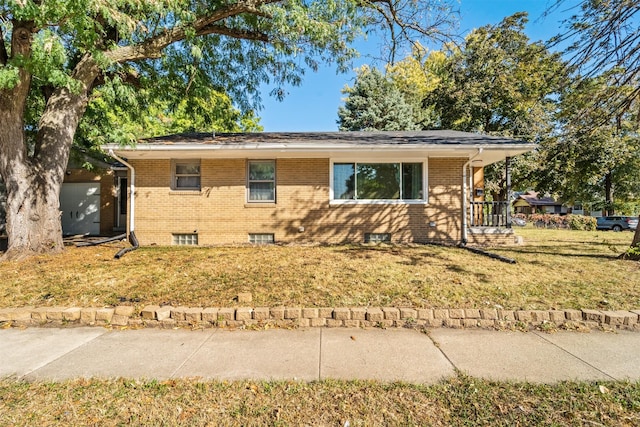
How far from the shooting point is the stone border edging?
388 cm

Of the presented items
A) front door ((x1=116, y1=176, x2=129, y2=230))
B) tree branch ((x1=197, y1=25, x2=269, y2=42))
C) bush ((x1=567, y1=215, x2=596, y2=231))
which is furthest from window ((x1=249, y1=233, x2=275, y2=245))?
bush ((x1=567, y1=215, x2=596, y2=231))

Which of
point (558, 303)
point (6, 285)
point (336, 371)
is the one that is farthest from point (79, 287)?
point (558, 303)

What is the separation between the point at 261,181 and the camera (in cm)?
932

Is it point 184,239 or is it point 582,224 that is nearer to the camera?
point 184,239

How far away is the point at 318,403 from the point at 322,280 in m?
2.64

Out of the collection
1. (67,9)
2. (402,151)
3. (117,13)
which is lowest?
(402,151)

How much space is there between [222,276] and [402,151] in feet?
19.9

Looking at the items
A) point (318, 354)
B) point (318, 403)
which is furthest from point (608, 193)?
Result: point (318, 403)

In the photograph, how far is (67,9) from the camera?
4.88 m

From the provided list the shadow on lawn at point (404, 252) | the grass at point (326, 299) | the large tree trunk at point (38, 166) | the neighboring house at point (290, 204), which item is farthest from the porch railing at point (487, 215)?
the large tree trunk at point (38, 166)

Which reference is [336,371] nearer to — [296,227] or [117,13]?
[296,227]

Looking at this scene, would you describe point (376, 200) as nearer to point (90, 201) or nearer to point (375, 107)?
point (90, 201)

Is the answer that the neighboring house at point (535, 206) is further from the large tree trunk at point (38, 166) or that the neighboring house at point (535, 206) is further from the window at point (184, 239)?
the large tree trunk at point (38, 166)

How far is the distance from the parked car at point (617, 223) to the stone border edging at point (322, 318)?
81.7 feet
